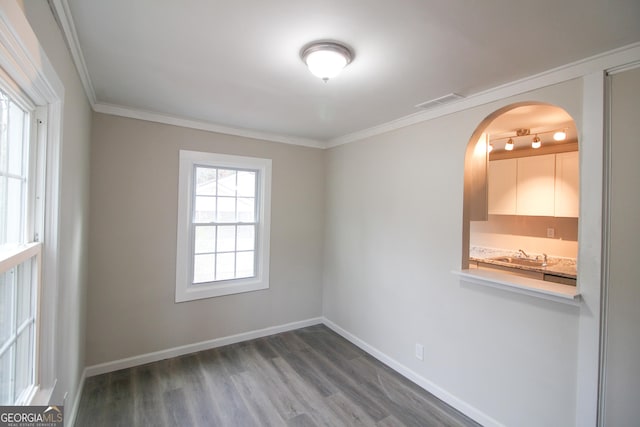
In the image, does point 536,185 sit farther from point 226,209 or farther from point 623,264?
point 226,209

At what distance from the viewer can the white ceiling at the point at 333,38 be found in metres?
1.33

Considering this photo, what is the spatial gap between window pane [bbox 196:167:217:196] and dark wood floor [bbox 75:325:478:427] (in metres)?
1.78

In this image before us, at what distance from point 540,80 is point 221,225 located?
319 cm

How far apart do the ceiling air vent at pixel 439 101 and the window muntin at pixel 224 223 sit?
6.81 feet

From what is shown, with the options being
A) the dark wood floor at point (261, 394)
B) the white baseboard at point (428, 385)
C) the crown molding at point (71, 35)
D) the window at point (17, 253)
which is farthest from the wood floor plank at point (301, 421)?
the crown molding at point (71, 35)

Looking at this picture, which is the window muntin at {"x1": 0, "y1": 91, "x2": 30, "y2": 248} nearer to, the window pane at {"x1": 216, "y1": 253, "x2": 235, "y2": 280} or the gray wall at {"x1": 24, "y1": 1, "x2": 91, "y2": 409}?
the gray wall at {"x1": 24, "y1": 1, "x2": 91, "y2": 409}

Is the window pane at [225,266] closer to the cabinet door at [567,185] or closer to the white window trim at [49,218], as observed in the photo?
the white window trim at [49,218]

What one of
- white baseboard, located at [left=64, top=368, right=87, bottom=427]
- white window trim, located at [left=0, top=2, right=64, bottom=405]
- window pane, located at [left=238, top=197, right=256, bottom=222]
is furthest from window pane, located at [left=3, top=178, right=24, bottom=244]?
window pane, located at [left=238, top=197, right=256, bottom=222]

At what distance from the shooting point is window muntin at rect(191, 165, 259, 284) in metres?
3.27

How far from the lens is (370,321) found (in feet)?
10.7

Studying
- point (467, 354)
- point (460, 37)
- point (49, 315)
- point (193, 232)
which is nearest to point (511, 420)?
point (467, 354)

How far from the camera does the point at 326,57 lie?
5.41 ft

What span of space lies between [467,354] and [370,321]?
1136 mm

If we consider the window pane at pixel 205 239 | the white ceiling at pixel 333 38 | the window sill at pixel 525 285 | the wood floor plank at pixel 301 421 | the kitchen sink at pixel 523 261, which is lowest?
the wood floor plank at pixel 301 421
